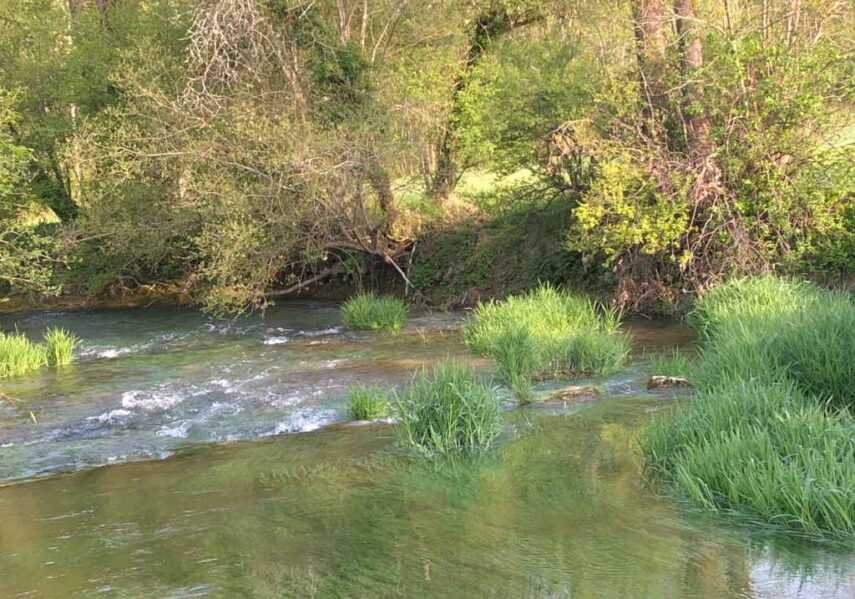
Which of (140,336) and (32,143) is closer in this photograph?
(140,336)

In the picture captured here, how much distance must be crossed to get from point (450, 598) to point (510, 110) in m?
13.2

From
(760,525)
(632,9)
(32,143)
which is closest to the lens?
(760,525)

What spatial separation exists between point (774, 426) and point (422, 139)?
1406cm

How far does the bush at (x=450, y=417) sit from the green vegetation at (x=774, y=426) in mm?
1684

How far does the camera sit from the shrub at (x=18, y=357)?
1446cm

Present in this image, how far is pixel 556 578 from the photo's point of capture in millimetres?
5402

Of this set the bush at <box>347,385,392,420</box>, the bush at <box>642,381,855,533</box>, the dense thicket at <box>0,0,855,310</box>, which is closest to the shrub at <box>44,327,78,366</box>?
the dense thicket at <box>0,0,855,310</box>

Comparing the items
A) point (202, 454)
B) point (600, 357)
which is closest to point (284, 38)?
point (600, 357)

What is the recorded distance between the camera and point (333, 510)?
278 inches

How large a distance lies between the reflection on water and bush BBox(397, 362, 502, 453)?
262 millimetres

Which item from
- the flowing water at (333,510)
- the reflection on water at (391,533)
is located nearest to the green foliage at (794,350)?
the flowing water at (333,510)

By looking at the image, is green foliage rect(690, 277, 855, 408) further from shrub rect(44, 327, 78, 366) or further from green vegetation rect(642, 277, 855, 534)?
shrub rect(44, 327, 78, 366)

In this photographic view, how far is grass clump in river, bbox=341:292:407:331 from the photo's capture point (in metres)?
17.6

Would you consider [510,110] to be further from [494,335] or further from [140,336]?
[140,336]
